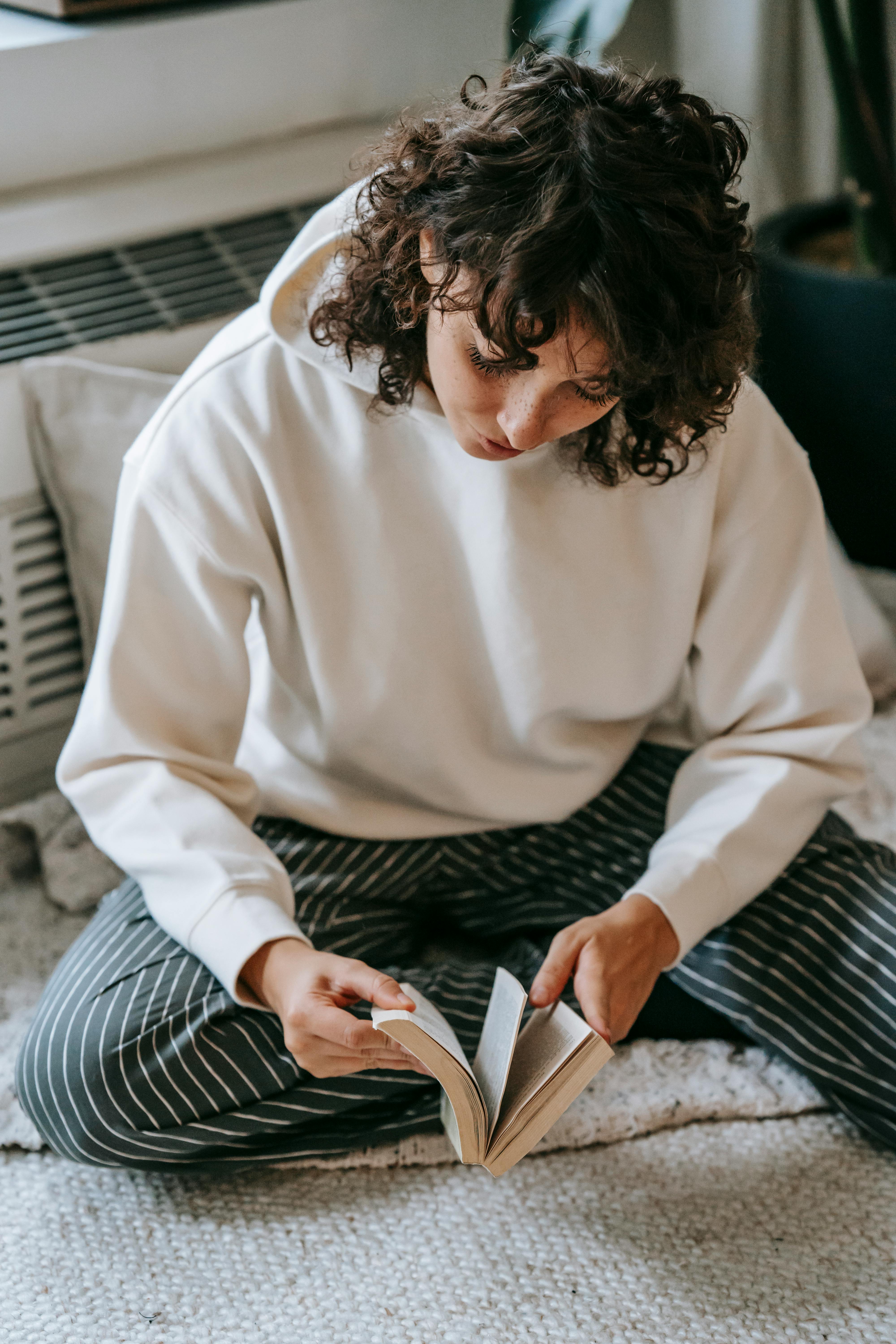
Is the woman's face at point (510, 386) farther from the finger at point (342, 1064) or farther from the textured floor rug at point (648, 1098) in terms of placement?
the textured floor rug at point (648, 1098)

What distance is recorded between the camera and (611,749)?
42.2 inches

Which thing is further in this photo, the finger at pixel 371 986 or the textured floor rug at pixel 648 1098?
the textured floor rug at pixel 648 1098

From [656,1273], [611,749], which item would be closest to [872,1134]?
[656,1273]

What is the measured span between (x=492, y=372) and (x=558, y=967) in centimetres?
42

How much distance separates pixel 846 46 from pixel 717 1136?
1.21 m

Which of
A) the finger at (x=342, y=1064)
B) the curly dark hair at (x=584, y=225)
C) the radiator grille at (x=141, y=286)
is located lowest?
the finger at (x=342, y=1064)

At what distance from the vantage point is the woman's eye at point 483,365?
747 millimetres

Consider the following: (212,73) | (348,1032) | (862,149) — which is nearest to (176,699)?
(348,1032)

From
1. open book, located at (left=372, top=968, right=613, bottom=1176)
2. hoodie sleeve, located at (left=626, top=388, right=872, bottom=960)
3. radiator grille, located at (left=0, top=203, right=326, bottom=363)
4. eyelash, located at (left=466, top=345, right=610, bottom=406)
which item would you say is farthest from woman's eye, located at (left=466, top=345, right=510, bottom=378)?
radiator grille, located at (left=0, top=203, right=326, bottom=363)

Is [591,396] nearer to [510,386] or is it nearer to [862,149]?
[510,386]

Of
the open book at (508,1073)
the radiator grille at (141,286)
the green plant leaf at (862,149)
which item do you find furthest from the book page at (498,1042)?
the green plant leaf at (862,149)

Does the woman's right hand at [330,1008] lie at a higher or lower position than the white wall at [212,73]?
lower

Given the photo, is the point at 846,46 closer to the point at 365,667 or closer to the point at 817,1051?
the point at 365,667

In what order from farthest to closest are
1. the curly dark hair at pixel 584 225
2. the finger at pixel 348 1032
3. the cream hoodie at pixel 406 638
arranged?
the cream hoodie at pixel 406 638 → the finger at pixel 348 1032 → the curly dark hair at pixel 584 225
